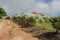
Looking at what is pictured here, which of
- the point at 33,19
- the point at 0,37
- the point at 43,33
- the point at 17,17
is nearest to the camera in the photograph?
the point at 0,37

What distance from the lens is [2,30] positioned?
21844 millimetres

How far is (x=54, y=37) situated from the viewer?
2053 centimetres

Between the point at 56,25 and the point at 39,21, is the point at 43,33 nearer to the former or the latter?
the point at 56,25

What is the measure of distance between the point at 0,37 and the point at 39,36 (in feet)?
15.6

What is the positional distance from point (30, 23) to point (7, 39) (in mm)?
12206

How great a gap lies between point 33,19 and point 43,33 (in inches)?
331

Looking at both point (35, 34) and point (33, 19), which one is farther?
point (33, 19)

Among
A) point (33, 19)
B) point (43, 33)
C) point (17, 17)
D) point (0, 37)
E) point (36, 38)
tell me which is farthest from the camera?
point (17, 17)

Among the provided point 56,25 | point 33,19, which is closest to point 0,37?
point 56,25

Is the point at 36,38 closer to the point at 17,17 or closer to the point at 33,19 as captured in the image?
the point at 33,19

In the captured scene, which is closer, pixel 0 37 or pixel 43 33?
pixel 0 37

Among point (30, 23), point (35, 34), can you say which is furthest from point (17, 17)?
point (35, 34)

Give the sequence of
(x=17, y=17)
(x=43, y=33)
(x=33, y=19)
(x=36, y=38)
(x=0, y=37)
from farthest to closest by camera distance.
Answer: (x=17, y=17)
(x=33, y=19)
(x=43, y=33)
(x=36, y=38)
(x=0, y=37)

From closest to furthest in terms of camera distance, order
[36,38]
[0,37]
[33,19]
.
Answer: [0,37]
[36,38]
[33,19]
